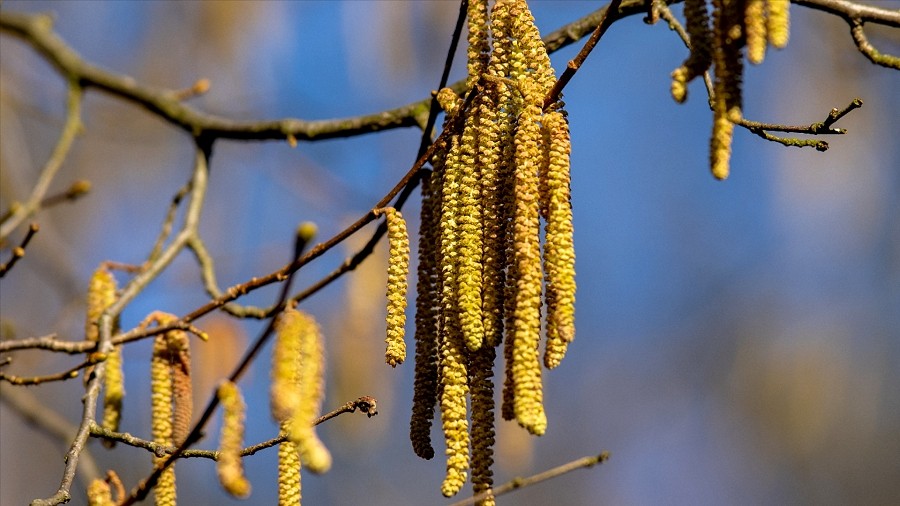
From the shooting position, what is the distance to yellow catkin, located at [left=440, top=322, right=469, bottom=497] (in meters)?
1.45

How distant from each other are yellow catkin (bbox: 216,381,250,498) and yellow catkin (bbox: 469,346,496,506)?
1.17ft

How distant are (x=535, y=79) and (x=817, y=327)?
1036 cm

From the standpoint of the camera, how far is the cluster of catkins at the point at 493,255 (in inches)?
53.7

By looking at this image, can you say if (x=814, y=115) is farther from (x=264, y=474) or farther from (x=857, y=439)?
(x=264, y=474)

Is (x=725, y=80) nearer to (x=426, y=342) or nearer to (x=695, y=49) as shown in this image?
(x=695, y=49)

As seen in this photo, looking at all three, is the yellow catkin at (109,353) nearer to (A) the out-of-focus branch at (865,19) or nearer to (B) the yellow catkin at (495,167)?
(B) the yellow catkin at (495,167)

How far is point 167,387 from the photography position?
203 centimetres

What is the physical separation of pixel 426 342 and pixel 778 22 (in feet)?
2.48

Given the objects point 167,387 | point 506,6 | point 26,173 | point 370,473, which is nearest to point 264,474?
point 370,473

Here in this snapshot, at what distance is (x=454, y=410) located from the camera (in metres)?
1.47

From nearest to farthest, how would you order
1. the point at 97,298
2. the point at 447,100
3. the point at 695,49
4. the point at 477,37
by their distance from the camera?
the point at 695,49, the point at 477,37, the point at 447,100, the point at 97,298

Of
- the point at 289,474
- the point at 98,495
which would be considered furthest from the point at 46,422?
the point at 289,474

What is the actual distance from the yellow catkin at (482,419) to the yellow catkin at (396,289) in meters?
0.12

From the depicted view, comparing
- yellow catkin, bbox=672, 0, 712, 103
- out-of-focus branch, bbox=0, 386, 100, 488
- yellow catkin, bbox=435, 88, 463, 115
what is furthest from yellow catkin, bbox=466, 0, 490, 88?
out-of-focus branch, bbox=0, 386, 100, 488
